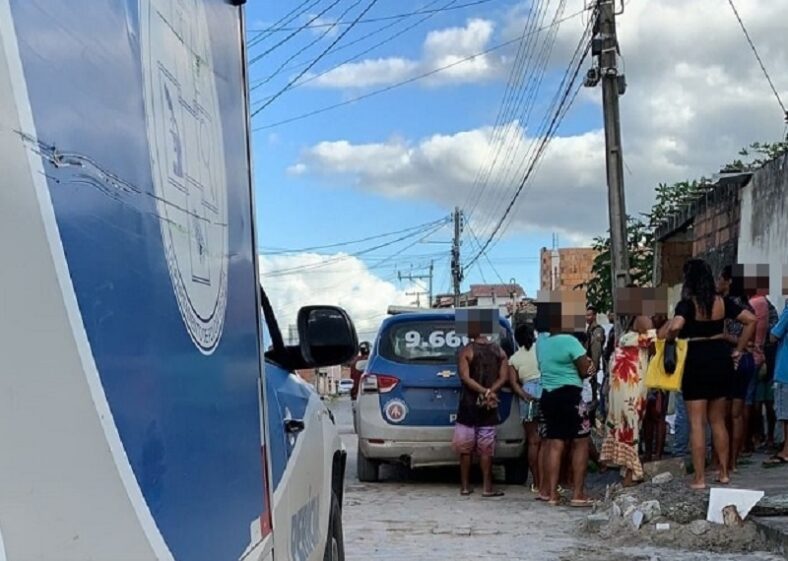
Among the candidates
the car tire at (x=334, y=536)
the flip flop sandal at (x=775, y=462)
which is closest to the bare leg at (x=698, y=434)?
the flip flop sandal at (x=775, y=462)

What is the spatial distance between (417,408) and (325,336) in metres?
5.93

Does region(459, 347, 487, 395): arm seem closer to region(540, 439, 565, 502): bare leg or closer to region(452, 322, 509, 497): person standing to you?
region(452, 322, 509, 497): person standing

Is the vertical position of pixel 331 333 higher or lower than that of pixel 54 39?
lower

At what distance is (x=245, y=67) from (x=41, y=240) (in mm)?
1689

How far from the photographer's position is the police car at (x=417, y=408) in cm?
955

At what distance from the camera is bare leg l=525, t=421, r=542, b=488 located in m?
9.04

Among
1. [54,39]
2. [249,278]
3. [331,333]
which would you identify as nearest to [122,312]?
[54,39]

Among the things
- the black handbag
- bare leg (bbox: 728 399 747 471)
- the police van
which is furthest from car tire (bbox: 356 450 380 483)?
the police van

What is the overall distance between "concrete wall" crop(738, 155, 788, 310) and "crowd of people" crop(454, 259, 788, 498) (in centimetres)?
169

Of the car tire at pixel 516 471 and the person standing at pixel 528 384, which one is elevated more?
the person standing at pixel 528 384

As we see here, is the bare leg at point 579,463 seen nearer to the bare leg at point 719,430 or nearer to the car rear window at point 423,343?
the bare leg at point 719,430

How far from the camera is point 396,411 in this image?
31.5 ft

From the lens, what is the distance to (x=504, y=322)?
1050 centimetres

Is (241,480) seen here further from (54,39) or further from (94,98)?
(54,39)
